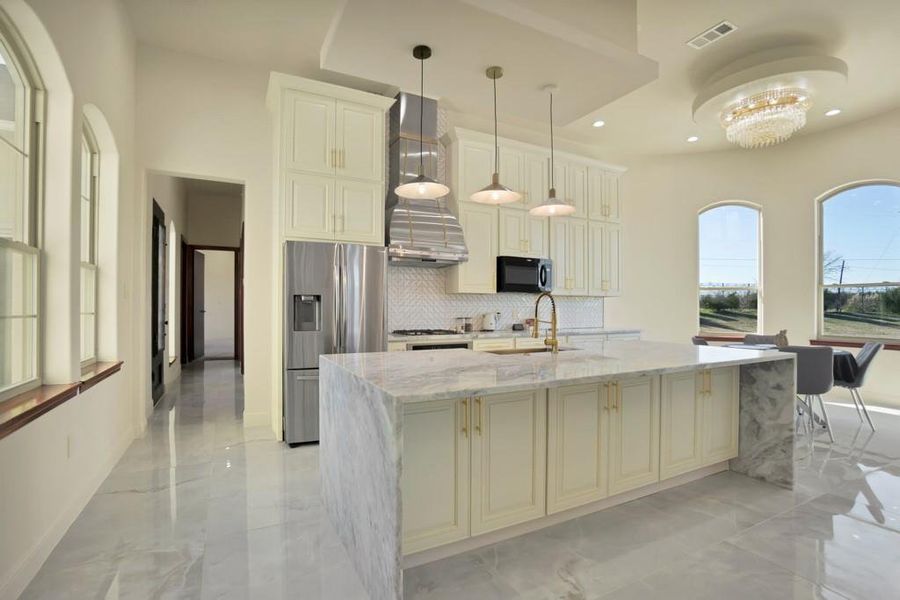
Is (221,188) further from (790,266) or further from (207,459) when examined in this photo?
(790,266)

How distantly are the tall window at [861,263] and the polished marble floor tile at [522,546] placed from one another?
3165 millimetres

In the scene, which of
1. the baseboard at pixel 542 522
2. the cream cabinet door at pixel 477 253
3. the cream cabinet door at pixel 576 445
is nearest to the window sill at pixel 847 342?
the baseboard at pixel 542 522

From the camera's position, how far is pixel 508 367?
2137 millimetres

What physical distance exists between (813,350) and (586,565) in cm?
318

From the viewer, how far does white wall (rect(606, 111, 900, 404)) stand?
539cm

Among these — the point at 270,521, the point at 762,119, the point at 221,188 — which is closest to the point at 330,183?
the point at 270,521

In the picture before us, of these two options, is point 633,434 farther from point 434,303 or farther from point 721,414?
point 434,303

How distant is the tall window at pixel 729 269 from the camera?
6.40 m

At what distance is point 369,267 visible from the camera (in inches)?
158

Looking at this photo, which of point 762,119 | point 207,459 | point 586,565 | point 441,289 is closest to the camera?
point 586,565

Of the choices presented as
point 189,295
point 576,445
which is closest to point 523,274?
point 576,445

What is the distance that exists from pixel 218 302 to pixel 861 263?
11.9 meters

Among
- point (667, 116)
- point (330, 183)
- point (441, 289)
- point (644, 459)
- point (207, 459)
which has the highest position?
point (667, 116)

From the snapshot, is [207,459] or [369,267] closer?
[207,459]
